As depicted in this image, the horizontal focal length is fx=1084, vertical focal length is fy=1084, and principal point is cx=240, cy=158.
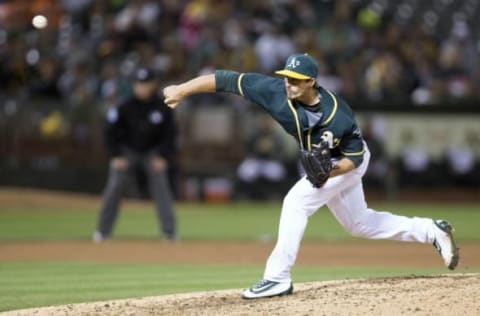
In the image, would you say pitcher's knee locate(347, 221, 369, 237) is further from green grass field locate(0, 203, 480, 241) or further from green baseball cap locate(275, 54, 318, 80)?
green grass field locate(0, 203, 480, 241)

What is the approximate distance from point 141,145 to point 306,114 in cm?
719

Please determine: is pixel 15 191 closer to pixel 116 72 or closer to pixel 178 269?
pixel 116 72

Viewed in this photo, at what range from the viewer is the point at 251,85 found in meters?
8.46

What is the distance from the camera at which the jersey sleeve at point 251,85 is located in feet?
27.6

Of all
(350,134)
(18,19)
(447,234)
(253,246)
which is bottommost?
(253,246)

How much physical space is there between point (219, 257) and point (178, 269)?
1559 millimetres

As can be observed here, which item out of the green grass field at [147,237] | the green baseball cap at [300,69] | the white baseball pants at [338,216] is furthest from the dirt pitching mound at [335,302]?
the green baseball cap at [300,69]

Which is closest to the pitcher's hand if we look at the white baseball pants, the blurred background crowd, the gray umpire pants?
the white baseball pants

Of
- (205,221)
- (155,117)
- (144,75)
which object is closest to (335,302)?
(144,75)

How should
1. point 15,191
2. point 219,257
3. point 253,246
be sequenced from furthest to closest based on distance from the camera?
point 15,191 → point 253,246 → point 219,257

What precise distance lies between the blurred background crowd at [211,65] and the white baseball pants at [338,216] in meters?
12.2

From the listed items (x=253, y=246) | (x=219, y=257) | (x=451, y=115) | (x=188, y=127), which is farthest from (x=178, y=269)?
(x=451, y=115)

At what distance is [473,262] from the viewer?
12344 millimetres

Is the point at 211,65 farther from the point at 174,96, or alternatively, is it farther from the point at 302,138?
the point at 174,96
